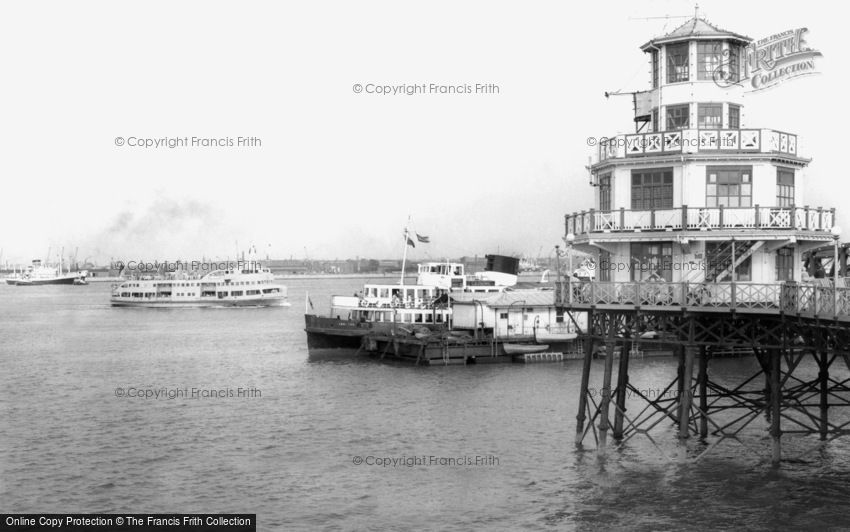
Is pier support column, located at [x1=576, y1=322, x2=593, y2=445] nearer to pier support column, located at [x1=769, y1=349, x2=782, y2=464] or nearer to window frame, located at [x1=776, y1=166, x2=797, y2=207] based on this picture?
pier support column, located at [x1=769, y1=349, x2=782, y2=464]

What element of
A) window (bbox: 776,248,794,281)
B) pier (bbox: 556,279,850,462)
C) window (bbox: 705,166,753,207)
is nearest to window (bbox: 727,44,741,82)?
window (bbox: 705,166,753,207)

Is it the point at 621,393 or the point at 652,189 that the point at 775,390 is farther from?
the point at 652,189

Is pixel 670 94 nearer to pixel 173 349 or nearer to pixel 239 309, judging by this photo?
pixel 173 349

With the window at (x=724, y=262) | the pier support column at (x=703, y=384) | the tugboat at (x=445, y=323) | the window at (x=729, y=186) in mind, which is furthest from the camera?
the tugboat at (x=445, y=323)

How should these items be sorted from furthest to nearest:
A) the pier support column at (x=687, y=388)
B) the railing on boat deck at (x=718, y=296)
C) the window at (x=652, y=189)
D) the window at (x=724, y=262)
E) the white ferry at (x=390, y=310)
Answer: the white ferry at (x=390, y=310) < the window at (x=652, y=189) < the window at (x=724, y=262) < the pier support column at (x=687, y=388) < the railing on boat deck at (x=718, y=296)

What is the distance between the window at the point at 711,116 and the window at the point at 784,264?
221 inches

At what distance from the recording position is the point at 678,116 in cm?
3978

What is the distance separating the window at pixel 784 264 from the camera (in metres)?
38.9

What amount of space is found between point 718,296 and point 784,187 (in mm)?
6462

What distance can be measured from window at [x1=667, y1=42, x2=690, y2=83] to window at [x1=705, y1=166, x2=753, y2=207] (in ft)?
14.2

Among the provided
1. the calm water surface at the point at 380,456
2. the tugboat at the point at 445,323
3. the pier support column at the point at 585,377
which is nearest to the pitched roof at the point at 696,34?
the pier support column at the point at 585,377

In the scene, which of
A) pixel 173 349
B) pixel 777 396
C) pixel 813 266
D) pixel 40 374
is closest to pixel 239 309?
pixel 173 349

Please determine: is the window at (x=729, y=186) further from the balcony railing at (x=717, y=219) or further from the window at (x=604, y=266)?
the window at (x=604, y=266)

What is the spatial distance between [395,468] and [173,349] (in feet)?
198
